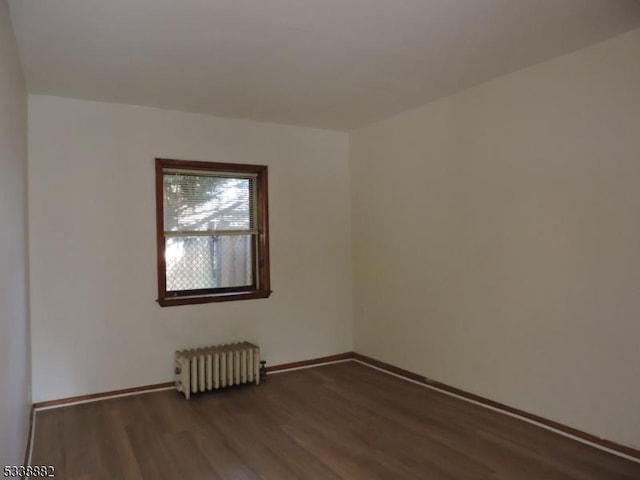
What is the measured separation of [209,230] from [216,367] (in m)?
1.34

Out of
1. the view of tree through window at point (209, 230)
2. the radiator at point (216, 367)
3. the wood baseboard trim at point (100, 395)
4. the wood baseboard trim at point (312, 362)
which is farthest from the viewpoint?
the wood baseboard trim at point (312, 362)

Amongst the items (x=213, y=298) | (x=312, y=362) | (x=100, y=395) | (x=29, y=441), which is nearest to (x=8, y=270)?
(x=29, y=441)

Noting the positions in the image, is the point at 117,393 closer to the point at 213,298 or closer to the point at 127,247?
the point at 213,298

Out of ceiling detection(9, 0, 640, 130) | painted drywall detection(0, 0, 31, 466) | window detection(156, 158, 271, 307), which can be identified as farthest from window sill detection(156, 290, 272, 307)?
ceiling detection(9, 0, 640, 130)

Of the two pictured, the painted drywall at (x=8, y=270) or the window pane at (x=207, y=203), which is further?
the window pane at (x=207, y=203)

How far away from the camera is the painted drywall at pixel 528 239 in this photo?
2871mm

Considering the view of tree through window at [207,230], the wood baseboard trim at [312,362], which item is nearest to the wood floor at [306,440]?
the wood baseboard trim at [312,362]

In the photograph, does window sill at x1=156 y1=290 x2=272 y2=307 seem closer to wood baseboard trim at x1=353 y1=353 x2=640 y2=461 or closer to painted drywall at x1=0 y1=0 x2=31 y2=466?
wood baseboard trim at x1=353 y1=353 x2=640 y2=461

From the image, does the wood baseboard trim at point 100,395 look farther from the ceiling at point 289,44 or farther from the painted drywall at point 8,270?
the ceiling at point 289,44

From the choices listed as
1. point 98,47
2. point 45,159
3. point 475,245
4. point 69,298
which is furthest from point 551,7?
point 69,298

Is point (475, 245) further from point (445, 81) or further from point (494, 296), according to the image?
point (445, 81)

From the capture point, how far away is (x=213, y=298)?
4.50 meters

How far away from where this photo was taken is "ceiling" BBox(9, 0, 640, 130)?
246cm

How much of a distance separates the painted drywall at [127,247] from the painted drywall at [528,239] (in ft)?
3.23
